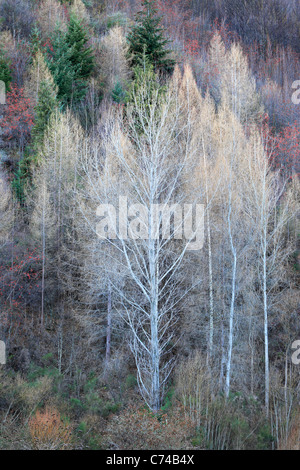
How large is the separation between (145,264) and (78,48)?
20.3 m

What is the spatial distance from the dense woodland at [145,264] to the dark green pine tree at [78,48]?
0.12m

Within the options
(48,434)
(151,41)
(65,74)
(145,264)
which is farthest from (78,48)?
(48,434)

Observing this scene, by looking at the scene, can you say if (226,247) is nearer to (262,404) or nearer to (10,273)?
(262,404)

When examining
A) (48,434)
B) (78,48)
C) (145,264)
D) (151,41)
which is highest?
(78,48)

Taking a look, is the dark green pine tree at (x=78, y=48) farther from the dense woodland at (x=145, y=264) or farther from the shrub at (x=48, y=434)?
the shrub at (x=48, y=434)

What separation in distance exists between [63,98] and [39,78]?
1.77 m

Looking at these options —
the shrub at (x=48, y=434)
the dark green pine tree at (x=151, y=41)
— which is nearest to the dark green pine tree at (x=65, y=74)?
the dark green pine tree at (x=151, y=41)

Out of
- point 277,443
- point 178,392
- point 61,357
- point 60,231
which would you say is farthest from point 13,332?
point 277,443

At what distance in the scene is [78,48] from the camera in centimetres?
2311

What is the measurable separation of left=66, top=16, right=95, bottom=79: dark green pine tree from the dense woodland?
12 cm

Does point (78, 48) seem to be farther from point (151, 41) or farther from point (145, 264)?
point (145, 264)

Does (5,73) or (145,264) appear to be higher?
(5,73)

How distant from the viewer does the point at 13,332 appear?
13.0 meters

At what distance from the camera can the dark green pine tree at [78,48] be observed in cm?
2278
